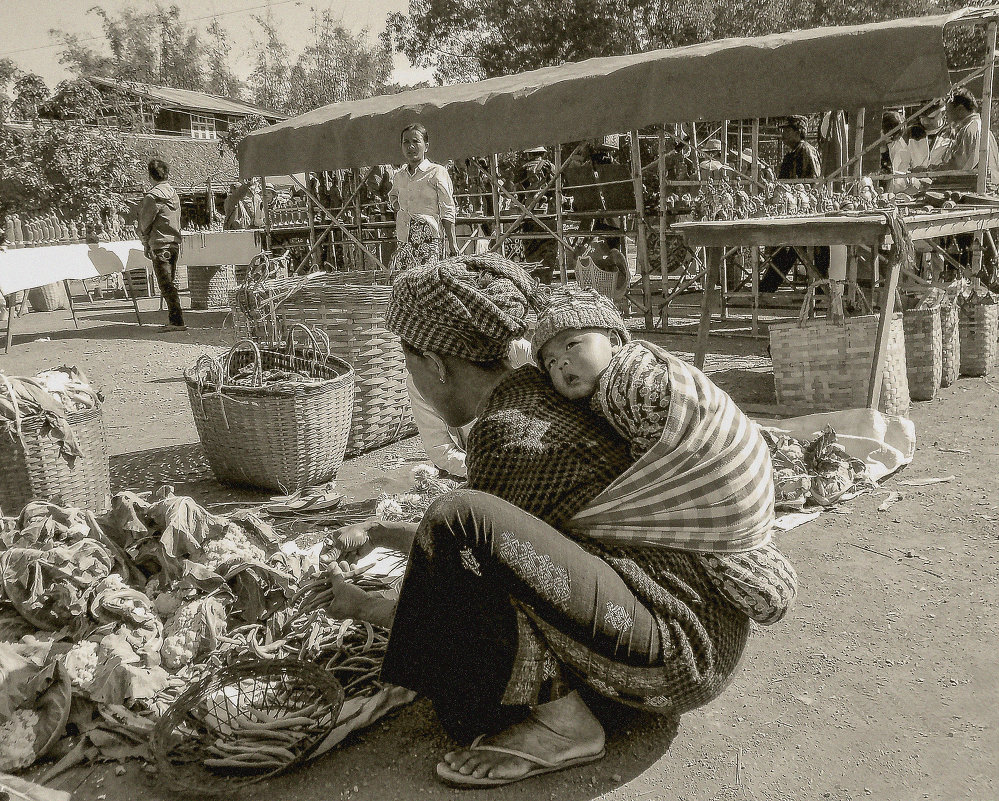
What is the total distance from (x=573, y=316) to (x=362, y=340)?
2918mm

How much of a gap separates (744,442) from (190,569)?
173cm

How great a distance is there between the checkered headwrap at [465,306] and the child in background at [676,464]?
0.15 meters

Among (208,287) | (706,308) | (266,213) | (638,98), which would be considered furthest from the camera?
(208,287)

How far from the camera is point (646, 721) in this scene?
2332mm

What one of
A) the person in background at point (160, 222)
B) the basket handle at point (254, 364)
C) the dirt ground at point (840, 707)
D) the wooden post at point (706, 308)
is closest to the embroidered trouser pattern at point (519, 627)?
the dirt ground at point (840, 707)

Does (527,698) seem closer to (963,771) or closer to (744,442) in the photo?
(744,442)

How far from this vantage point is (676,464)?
1.84 meters

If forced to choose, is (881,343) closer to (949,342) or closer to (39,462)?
(949,342)

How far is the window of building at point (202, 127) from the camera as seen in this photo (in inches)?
1344

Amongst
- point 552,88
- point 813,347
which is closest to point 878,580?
point 813,347

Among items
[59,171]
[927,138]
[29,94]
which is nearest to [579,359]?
[927,138]

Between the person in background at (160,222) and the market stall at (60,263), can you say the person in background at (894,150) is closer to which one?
the person in background at (160,222)

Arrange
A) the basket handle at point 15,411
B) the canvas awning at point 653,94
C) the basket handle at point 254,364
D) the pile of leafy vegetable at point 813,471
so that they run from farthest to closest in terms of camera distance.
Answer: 1. the canvas awning at point 653,94
2. the basket handle at point 254,364
3. the pile of leafy vegetable at point 813,471
4. the basket handle at point 15,411

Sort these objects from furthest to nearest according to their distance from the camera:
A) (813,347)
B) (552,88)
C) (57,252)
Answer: (57,252), (552,88), (813,347)
